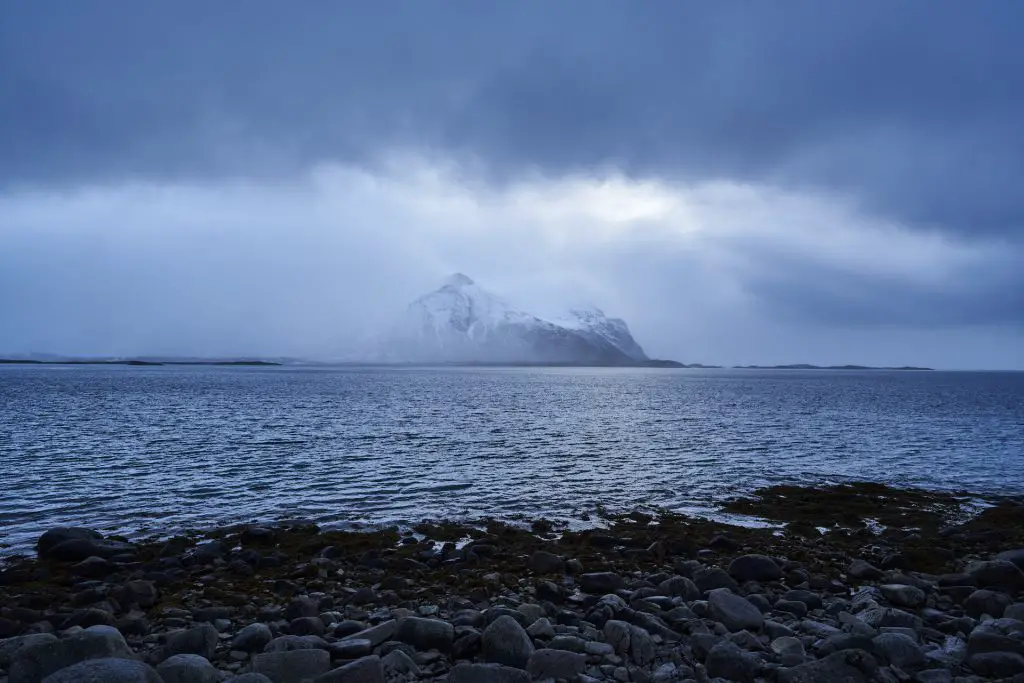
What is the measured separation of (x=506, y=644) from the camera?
36.8ft

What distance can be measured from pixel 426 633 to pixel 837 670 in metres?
7.13

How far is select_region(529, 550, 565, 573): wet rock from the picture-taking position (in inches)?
696

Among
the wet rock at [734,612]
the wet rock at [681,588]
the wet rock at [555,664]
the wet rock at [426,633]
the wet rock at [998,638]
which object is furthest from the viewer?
the wet rock at [681,588]

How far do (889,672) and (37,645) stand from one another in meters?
13.9

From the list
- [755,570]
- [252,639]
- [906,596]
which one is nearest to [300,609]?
[252,639]

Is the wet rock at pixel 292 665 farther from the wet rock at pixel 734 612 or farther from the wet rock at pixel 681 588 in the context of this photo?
the wet rock at pixel 681 588

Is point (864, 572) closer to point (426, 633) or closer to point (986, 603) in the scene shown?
point (986, 603)

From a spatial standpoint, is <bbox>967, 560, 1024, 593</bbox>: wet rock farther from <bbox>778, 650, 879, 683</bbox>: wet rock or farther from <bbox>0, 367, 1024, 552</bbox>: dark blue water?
<bbox>0, 367, 1024, 552</bbox>: dark blue water

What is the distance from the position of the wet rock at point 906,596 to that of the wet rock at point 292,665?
12944mm

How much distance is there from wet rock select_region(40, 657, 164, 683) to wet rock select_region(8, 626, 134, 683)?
0.91m

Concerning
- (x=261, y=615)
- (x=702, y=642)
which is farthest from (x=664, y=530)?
(x=261, y=615)

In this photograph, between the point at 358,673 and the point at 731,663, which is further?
the point at 731,663

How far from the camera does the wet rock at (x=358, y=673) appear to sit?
987 centimetres

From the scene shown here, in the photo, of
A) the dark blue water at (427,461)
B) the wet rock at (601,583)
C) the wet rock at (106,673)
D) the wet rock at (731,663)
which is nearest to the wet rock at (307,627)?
the wet rock at (106,673)
